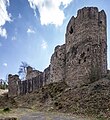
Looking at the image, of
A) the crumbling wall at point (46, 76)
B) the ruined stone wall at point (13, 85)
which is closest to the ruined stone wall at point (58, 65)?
the crumbling wall at point (46, 76)

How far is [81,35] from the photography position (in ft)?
85.7

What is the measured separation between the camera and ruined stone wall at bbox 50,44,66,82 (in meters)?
28.3

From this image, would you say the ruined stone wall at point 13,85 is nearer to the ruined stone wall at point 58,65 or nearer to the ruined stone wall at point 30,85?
the ruined stone wall at point 30,85

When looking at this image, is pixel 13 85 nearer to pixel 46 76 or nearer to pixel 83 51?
pixel 46 76

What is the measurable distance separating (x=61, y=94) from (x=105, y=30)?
759 centimetres

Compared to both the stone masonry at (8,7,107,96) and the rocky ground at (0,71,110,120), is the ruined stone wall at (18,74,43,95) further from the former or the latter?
the rocky ground at (0,71,110,120)

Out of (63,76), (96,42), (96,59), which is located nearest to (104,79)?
(96,59)

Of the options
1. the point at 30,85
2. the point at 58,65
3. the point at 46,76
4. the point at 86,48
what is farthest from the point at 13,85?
the point at 86,48

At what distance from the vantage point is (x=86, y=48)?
25234 mm

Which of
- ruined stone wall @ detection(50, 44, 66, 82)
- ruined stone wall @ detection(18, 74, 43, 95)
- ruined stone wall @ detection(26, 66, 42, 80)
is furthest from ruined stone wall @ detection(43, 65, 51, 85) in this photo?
ruined stone wall @ detection(26, 66, 42, 80)

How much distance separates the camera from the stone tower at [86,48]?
24.4 m

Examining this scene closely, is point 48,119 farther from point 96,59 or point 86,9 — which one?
point 86,9

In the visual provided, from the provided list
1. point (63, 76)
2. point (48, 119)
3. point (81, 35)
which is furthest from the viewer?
point (63, 76)

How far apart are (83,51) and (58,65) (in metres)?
4.42
